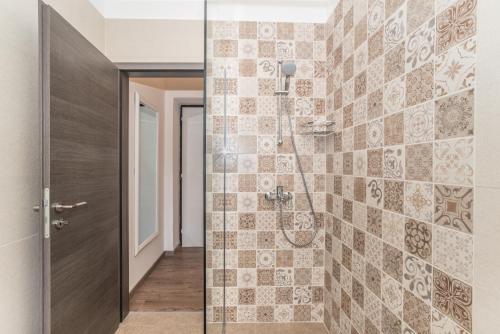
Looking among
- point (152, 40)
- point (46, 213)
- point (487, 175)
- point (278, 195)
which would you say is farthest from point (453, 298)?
point (152, 40)

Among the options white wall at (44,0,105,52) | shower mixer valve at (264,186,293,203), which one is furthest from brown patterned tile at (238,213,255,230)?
white wall at (44,0,105,52)

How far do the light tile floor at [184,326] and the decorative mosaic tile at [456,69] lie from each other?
1.53 meters

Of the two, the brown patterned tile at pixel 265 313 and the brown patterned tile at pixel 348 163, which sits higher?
the brown patterned tile at pixel 348 163

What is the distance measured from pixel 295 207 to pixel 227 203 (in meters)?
0.46

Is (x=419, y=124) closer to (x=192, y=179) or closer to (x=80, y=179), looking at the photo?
(x=80, y=179)

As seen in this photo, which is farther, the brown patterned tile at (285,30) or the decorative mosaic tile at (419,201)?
the brown patterned tile at (285,30)

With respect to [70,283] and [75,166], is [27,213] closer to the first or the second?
[75,166]

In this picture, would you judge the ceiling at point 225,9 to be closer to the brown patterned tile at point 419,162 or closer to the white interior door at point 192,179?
the brown patterned tile at point 419,162

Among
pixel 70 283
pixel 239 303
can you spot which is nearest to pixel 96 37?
pixel 70 283

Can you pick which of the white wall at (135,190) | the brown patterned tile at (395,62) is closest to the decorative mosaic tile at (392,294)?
the brown patterned tile at (395,62)

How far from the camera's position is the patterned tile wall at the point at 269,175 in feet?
5.63

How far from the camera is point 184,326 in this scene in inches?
75.0

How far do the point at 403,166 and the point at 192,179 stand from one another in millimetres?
2938

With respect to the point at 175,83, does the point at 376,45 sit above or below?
below
